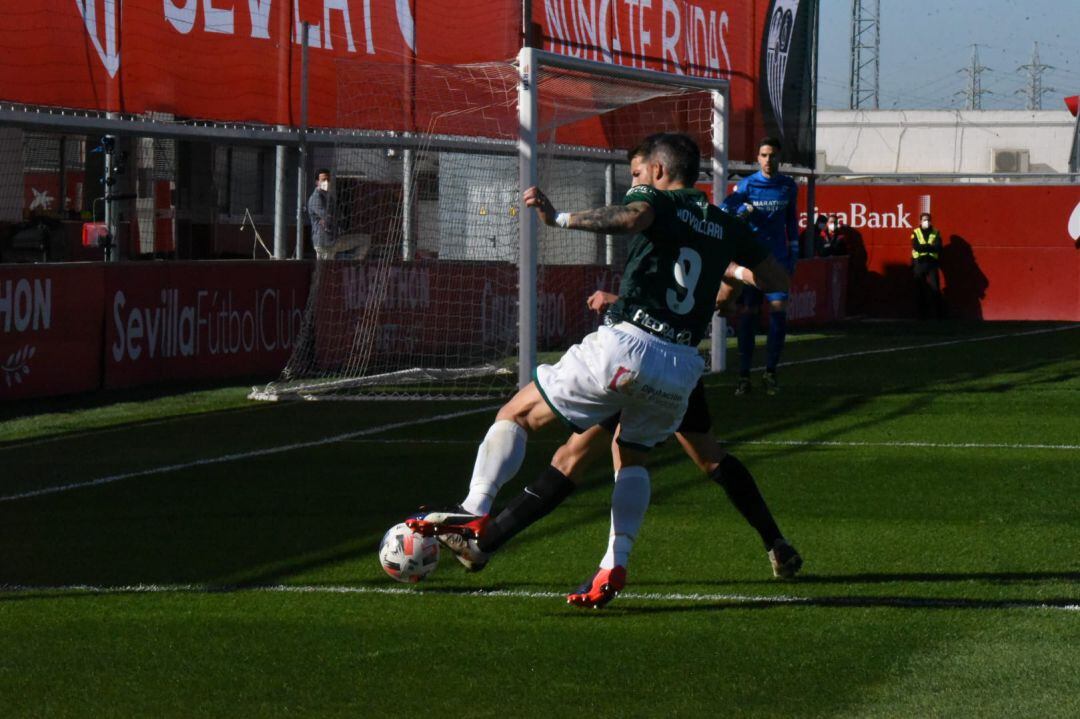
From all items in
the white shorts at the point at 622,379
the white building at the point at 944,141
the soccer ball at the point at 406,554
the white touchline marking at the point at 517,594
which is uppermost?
the white building at the point at 944,141

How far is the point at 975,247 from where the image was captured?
31.2 metres

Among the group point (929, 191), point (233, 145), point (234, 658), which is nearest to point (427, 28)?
point (233, 145)

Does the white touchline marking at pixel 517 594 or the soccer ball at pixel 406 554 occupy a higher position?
the soccer ball at pixel 406 554

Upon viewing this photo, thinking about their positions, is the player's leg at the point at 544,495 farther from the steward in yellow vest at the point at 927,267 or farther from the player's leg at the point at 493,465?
the steward in yellow vest at the point at 927,267

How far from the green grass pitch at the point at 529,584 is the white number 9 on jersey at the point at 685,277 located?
1176 millimetres

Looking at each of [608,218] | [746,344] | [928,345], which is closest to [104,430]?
[746,344]

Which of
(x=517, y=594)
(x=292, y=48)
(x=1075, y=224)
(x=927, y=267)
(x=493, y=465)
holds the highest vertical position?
(x=292, y=48)

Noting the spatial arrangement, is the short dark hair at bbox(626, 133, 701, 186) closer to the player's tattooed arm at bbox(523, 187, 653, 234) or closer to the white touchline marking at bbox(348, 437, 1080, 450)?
the player's tattooed arm at bbox(523, 187, 653, 234)

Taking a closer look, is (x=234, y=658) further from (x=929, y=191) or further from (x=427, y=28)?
(x=929, y=191)

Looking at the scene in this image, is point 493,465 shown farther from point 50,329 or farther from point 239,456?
point 50,329

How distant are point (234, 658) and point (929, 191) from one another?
90.2 feet

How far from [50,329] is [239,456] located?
4445mm

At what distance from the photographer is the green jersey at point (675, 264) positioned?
6.27 meters

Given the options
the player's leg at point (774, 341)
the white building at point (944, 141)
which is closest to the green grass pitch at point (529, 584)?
the player's leg at point (774, 341)
